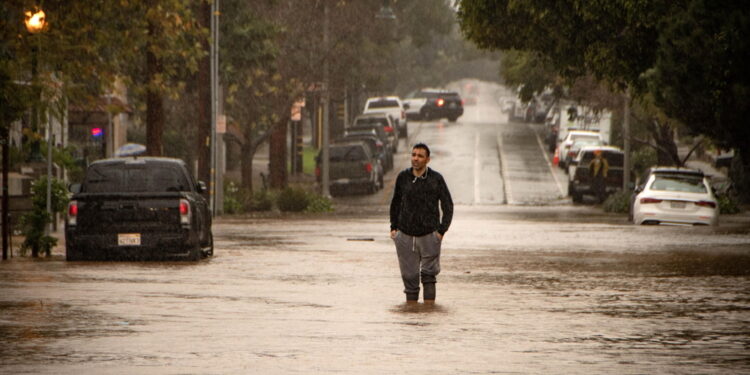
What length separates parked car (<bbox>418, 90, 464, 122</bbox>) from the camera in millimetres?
92250

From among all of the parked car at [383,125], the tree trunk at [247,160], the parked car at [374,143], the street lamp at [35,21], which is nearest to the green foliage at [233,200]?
the tree trunk at [247,160]

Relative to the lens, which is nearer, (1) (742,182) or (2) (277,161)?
(1) (742,182)

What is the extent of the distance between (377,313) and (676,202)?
19.5m

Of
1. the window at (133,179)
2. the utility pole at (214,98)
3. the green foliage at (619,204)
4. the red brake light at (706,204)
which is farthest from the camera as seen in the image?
the green foliage at (619,204)

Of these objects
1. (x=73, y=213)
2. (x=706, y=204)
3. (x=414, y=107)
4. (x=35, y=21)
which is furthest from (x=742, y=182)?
(x=414, y=107)

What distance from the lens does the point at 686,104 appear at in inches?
1008

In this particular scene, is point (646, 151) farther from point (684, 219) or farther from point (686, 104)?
point (686, 104)

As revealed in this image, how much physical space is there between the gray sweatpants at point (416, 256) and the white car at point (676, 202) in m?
18.3

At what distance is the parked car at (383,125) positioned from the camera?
66.8m

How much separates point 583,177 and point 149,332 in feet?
126

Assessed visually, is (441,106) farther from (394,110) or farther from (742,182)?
(742,182)

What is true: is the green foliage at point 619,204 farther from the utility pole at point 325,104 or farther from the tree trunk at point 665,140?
the utility pole at point 325,104

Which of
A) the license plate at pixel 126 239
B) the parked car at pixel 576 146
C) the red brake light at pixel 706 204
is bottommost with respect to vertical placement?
the license plate at pixel 126 239

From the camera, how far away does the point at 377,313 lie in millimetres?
14750
